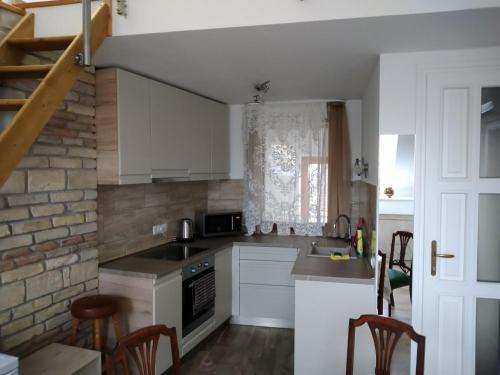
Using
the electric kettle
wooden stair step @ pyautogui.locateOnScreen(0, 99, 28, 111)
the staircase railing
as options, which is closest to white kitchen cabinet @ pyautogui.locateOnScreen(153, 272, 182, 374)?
the electric kettle

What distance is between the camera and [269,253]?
3703mm

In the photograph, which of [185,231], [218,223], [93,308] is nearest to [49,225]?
[93,308]

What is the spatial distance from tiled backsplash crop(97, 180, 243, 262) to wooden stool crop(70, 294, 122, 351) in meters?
0.44

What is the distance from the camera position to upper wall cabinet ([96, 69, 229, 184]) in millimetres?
2570

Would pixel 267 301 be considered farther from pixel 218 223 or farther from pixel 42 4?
pixel 42 4

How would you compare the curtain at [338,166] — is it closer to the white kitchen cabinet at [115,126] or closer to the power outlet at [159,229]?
the power outlet at [159,229]

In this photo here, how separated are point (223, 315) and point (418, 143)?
242cm

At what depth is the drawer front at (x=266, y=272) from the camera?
3.69 meters

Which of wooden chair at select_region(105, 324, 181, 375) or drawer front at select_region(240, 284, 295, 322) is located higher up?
wooden chair at select_region(105, 324, 181, 375)

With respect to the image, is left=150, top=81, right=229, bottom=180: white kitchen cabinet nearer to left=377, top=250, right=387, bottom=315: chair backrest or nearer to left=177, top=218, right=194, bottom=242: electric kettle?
left=177, top=218, right=194, bottom=242: electric kettle

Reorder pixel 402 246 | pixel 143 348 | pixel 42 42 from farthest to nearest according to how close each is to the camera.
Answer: pixel 402 246, pixel 42 42, pixel 143 348

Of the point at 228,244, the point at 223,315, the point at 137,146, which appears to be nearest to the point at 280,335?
the point at 223,315

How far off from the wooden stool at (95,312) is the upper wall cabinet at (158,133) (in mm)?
792

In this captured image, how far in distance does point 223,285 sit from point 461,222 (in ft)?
7.16
